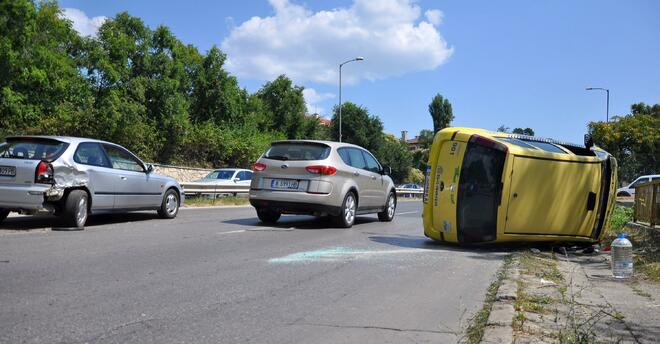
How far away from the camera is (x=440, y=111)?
85.2 m

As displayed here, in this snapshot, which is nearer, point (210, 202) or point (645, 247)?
point (645, 247)

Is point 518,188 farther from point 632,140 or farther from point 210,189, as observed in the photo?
point 632,140

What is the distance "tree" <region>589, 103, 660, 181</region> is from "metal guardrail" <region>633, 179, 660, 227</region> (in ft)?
130

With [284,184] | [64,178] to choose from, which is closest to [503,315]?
[284,184]

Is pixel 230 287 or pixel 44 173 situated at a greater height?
pixel 44 173

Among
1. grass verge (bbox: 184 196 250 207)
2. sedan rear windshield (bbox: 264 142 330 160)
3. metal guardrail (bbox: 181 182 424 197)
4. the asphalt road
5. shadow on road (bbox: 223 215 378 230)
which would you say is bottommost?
the asphalt road

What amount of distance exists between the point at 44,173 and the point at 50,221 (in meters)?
2.06

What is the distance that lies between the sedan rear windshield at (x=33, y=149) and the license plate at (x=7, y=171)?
0.21 meters

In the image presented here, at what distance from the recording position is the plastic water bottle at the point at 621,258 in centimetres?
653

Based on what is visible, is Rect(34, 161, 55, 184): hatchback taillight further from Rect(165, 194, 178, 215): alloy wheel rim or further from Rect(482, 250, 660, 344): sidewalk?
Rect(482, 250, 660, 344): sidewalk

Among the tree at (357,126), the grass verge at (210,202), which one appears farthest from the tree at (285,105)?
the grass verge at (210,202)

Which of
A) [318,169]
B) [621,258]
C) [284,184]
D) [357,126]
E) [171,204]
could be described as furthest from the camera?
[357,126]

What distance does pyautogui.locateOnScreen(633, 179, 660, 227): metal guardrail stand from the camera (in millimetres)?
10203

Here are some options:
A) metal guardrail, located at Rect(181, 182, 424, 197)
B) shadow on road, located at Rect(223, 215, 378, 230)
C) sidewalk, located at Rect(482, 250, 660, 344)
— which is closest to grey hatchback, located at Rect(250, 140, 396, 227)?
shadow on road, located at Rect(223, 215, 378, 230)
